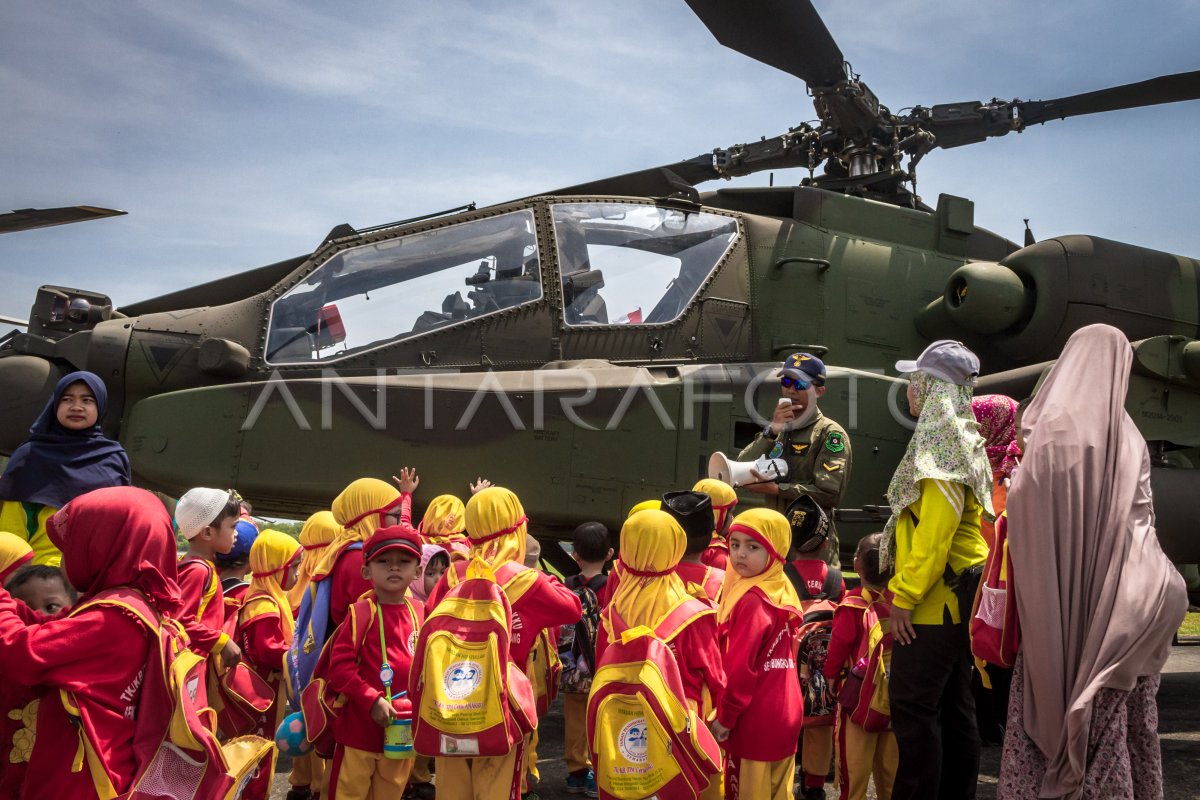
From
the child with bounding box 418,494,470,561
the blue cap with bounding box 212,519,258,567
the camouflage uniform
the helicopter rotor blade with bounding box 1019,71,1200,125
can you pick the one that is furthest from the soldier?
the helicopter rotor blade with bounding box 1019,71,1200,125

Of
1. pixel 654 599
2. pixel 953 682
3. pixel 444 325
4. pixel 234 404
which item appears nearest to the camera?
pixel 654 599

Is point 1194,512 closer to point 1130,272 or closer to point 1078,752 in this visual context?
point 1130,272

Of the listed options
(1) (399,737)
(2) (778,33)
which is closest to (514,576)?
(1) (399,737)

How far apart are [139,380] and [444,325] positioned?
74.4 inches

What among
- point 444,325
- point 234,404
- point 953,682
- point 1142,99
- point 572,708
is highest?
point 1142,99

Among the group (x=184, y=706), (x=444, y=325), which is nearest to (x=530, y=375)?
(x=444, y=325)

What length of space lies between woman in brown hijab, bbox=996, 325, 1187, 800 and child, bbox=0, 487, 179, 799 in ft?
7.89

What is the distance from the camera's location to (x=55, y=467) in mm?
4250

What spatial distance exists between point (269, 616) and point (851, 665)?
102 inches

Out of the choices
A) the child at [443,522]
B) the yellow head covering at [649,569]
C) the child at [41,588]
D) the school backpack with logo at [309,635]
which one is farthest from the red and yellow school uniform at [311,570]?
the yellow head covering at [649,569]

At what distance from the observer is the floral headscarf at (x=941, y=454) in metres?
3.62

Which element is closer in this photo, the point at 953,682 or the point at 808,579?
the point at 953,682

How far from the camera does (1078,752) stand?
278cm

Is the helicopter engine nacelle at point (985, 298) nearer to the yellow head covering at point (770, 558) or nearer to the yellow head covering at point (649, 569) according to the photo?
the yellow head covering at point (770, 558)
